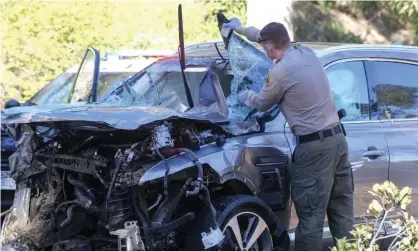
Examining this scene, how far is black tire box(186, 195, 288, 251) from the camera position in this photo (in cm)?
469

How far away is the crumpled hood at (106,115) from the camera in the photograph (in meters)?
4.44

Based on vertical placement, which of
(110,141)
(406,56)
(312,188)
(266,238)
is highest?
(406,56)

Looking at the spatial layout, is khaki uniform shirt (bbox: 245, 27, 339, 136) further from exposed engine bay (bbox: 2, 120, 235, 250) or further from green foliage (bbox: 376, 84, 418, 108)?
green foliage (bbox: 376, 84, 418, 108)

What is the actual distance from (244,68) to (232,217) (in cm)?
125

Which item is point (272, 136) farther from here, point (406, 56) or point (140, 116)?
point (406, 56)

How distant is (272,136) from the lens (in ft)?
16.9

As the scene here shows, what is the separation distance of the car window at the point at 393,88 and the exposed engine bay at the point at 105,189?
57.4 inches

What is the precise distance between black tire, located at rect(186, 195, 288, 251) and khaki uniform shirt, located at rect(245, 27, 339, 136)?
60cm

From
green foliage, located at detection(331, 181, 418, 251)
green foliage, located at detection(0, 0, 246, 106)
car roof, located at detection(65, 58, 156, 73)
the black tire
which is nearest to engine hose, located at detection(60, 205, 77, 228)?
the black tire

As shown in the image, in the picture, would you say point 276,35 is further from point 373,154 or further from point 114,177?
point 114,177

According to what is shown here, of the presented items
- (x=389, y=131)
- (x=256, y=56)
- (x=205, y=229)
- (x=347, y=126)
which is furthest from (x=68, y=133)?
(x=389, y=131)

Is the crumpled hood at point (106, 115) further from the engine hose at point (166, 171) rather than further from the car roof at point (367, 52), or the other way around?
the car roof at point (367, 52)

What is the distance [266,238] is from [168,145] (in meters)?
1.05

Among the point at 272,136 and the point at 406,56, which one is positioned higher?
the point at 406,56
